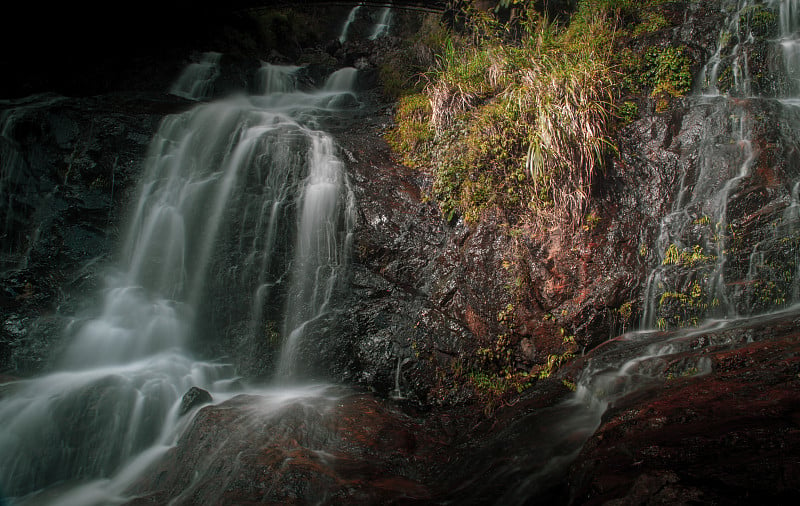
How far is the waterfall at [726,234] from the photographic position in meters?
4.50

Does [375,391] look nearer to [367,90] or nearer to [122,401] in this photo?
[122,401]

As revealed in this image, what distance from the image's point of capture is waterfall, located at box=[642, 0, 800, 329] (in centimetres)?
450

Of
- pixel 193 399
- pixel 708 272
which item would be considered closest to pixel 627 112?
pixel 708 272

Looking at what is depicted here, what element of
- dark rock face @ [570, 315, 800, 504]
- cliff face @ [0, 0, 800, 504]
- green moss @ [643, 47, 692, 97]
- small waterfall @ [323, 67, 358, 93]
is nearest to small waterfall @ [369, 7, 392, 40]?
small waterfall @ [323, 67, 358, 93]

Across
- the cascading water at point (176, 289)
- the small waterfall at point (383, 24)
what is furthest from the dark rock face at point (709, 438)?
the small waterfall at point (383, 24)

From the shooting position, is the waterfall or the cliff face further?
the waterfall

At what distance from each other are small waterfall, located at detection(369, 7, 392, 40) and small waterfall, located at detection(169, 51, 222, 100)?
6575mm

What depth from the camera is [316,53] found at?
42.1 feet

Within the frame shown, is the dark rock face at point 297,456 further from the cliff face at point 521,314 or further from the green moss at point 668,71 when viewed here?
the green moss at point 668,71

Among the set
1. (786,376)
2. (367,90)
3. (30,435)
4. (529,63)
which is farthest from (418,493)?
(367,90)

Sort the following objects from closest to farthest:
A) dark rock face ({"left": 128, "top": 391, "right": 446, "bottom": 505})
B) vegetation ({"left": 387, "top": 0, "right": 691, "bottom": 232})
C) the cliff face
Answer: the cliff face < dark rock face ({"left": 128, "top": 391, "right": 446, "bottom": 505}) < vegetation ({"left": 387, "top": 0, "right": 691, "bottom": 232})

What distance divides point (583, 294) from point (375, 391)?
2579 millimetres

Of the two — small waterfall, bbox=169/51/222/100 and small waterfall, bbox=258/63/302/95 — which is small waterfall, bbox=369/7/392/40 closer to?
small waterfall, bbox=258/63/302/95

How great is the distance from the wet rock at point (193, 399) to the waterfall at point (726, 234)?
15.9 ft
